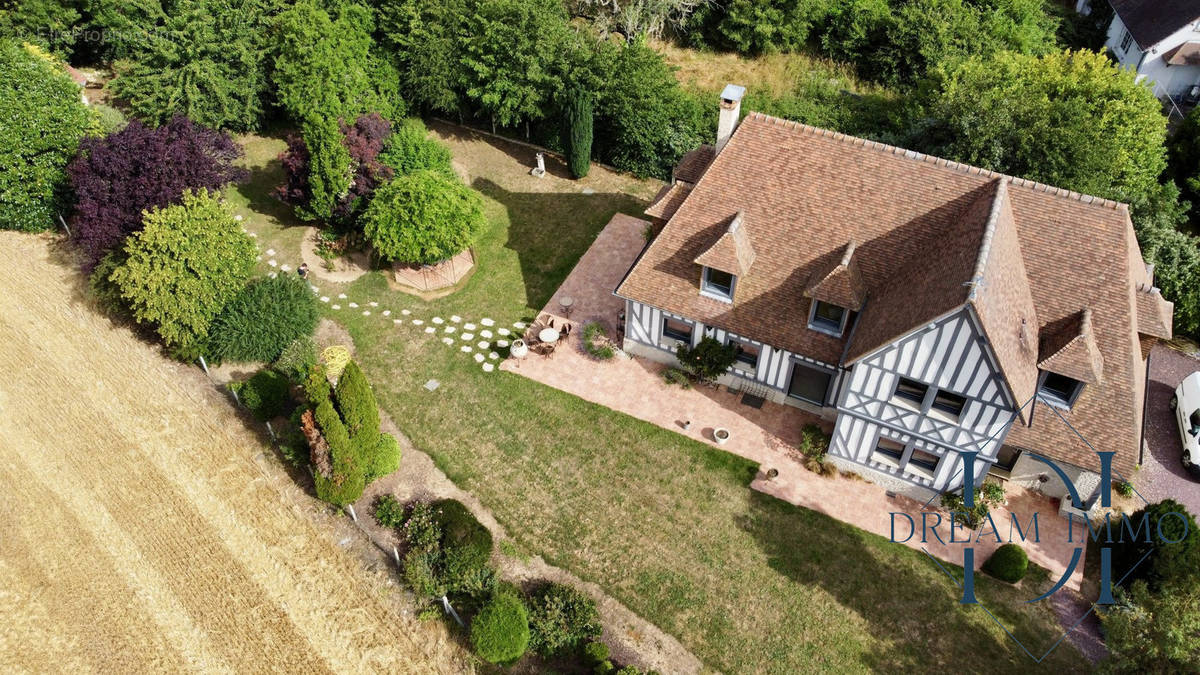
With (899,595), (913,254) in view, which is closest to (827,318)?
(913,254)

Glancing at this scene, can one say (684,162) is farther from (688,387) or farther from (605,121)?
(605,121)

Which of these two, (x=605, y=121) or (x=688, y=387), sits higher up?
(x=605, y=121)

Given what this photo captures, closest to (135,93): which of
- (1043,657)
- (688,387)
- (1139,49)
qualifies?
(688,387)

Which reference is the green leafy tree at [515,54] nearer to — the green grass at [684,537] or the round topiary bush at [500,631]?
the green grass at [684,537]

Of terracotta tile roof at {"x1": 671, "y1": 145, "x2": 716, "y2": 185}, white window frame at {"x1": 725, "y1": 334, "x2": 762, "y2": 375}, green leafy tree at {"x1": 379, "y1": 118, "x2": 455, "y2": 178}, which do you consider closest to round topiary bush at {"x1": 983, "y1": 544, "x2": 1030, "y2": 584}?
white window frame at {"x1": 725, "y1": 334, "x2": 762, "y2": 375}

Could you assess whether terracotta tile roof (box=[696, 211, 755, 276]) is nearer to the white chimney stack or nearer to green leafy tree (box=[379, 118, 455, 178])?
the white chimney stack

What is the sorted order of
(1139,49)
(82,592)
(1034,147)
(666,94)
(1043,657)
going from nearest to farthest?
(1043,657)
(82,592)
(1034,147)
(666,94)
(1139,49)

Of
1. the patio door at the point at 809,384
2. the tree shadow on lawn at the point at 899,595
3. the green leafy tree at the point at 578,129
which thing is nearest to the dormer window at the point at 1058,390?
the tree shadow on lawn at the point at 899,595

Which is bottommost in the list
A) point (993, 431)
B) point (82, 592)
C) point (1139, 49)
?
point (82, 592)

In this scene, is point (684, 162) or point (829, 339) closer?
point (829, 339)
